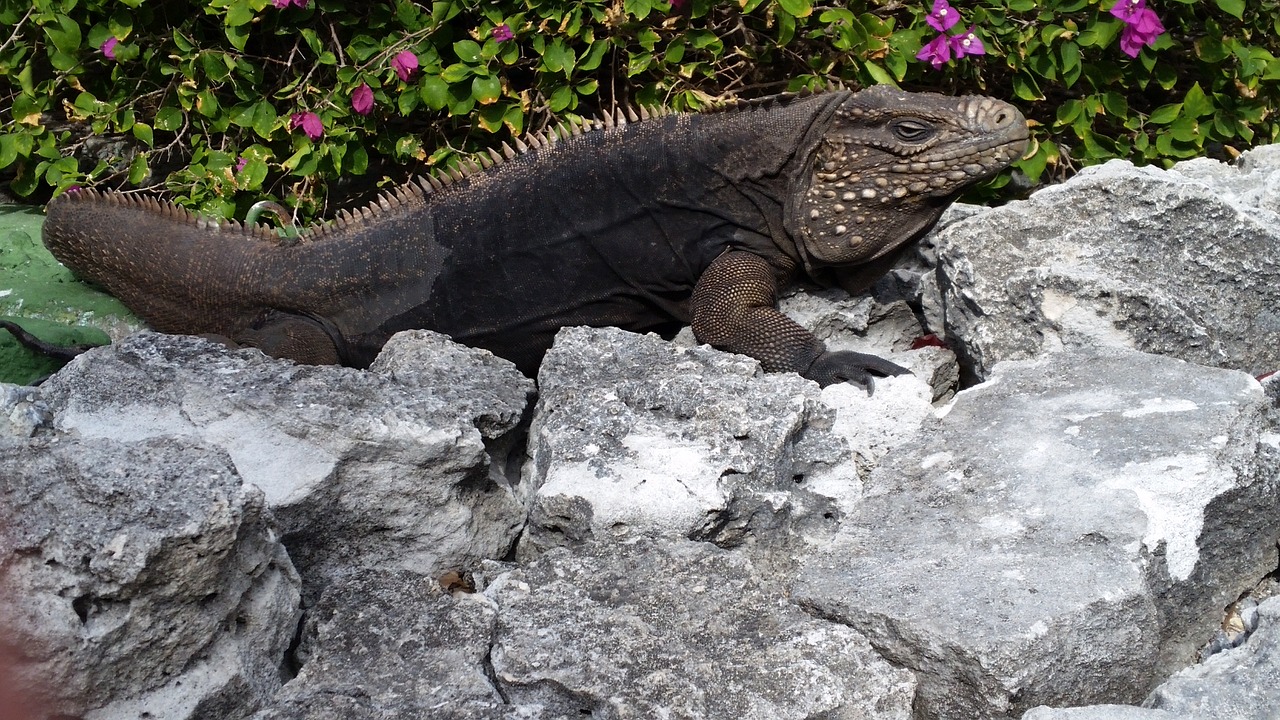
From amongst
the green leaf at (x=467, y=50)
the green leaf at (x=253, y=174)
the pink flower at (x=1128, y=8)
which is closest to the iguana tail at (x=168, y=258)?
the green leaf at (x=253, y=174)

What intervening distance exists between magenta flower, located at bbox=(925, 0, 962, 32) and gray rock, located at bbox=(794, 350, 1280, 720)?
196 cm

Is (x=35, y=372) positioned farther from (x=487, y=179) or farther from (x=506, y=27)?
(x=506, y=27)

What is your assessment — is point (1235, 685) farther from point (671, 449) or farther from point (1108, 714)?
point (671, 449)

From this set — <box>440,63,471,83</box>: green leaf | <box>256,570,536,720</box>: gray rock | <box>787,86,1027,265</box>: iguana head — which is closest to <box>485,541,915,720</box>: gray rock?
<box>256,570,536,720</box>: gray rock

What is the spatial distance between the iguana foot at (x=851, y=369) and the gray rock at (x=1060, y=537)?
1.53 feet

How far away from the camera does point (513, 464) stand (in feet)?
10.9

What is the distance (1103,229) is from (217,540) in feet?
8.29

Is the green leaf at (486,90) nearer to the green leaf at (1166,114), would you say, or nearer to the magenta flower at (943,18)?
the magenta flower at (943,18)

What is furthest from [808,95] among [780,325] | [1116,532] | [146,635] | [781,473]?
[146,635]

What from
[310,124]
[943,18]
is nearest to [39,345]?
[310,124]

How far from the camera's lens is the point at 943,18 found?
4.58 m

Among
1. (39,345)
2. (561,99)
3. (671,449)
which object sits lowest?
(39,345)

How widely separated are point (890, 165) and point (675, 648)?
6.85 ft

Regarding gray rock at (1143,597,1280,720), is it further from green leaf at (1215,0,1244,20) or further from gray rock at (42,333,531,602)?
green leaf at (1215,0,1244,20)
